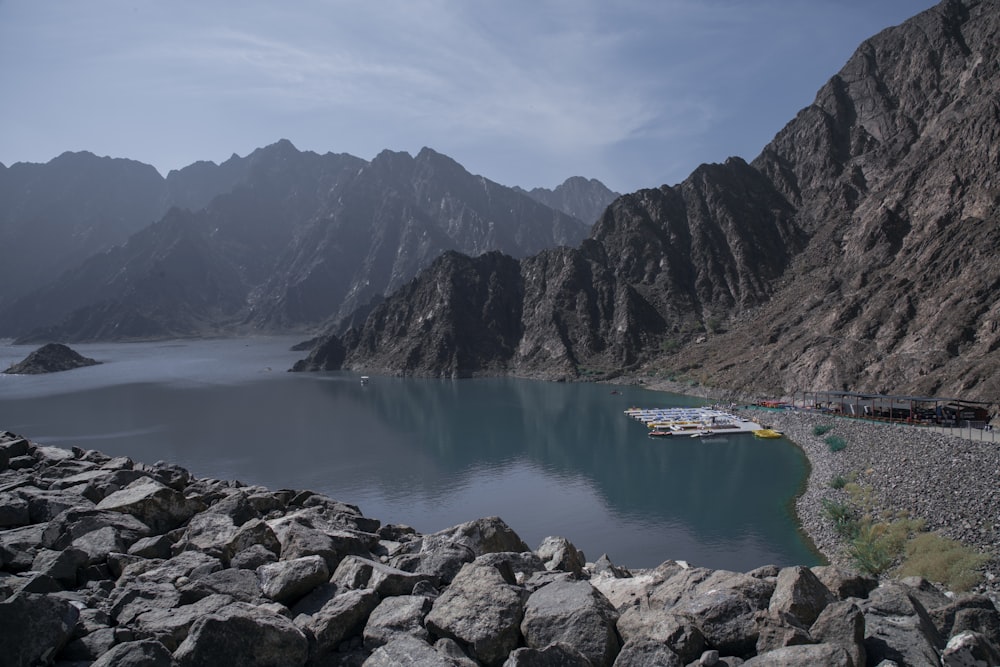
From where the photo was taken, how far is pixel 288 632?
8.39m

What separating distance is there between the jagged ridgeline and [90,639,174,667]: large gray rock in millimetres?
69565

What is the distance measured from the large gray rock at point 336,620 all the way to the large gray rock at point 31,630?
112 inches

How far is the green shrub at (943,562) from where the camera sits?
25625 mm

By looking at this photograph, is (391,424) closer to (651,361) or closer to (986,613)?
(651,361)

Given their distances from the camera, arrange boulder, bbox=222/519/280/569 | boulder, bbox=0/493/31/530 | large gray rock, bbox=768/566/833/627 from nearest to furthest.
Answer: large gray rock, bbox=768/566/833/627
boulder, bbox=222/519/280/569
boulder, bbox=0/493/31/530

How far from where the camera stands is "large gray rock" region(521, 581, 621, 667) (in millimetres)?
8867

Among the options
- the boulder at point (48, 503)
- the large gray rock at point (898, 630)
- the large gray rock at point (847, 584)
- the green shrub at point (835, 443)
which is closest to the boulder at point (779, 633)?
the large gray rock at point (898, 630)

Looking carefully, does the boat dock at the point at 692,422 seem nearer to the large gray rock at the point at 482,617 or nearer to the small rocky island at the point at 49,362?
the large gray rock at the point at 482,617

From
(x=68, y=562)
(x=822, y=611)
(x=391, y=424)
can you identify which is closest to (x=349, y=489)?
(x=391, y=424)

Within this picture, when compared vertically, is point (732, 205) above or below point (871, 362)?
above

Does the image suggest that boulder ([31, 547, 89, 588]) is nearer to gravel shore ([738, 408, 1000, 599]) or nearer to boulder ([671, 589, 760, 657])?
boulder ([671, 589, 760, 657])

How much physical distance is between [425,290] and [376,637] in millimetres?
170992

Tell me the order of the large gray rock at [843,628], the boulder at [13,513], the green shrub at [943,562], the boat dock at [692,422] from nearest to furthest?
the large gray rock at [843,628] → the boulder at [13,513] → the green shrub at [943,562] → the boat dock at [692,422]

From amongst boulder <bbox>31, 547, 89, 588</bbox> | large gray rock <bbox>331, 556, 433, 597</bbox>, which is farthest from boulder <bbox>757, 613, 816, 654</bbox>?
boulder <bbox>31, 547, 89, 588</bbox>
